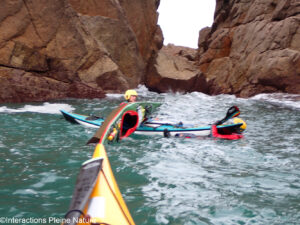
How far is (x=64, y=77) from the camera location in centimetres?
1530

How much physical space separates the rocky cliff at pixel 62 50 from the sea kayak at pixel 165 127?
567cm

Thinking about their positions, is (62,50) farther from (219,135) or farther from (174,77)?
(219,135)

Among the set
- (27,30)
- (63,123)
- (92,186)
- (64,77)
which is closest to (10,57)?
(27,30)

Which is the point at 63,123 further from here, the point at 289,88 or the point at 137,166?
the point at 289,88

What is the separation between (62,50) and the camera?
50.4 ft

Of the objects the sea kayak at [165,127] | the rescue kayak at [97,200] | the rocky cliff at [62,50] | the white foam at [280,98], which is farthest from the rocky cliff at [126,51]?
the rescue kayak at [97,200]

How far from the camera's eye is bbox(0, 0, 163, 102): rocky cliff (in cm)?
1303

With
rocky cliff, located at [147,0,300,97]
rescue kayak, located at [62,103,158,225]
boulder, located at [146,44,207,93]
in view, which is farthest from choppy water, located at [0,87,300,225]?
boulder, located at [146,44,207,93]

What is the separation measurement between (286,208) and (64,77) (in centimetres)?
1374

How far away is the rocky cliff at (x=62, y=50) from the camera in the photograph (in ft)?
42.8

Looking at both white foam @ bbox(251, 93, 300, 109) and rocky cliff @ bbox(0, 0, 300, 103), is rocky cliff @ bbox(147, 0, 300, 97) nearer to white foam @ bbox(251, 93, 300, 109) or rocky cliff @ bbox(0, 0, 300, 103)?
rocky cliff @ bbox(0, 0, 300, 103)

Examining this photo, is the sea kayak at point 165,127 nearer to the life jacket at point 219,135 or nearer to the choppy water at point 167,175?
the life jacket at point 219,135

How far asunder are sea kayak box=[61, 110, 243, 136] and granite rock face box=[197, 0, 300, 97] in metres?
12.6

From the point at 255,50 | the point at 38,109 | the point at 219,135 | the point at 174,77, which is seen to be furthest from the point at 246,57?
the point at 38,109
